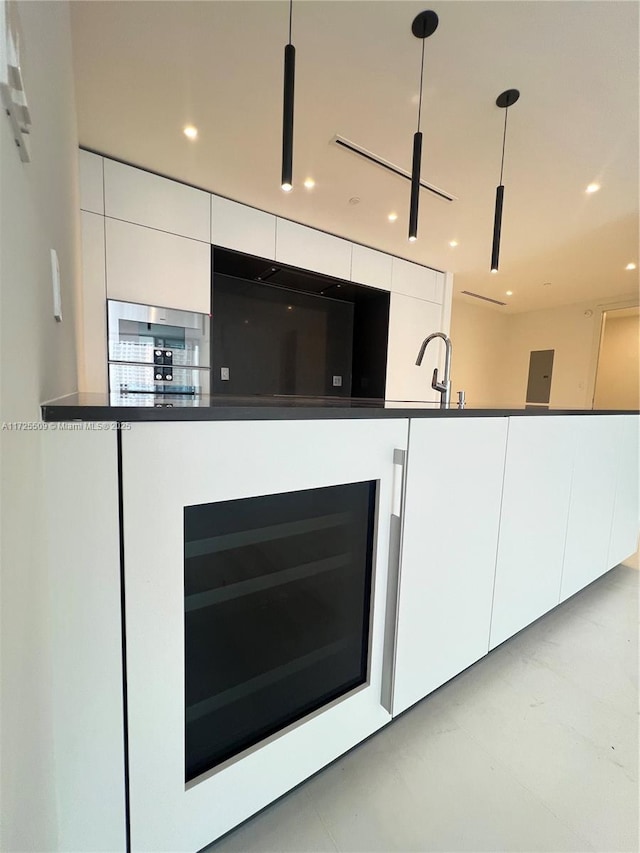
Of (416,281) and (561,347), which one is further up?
(416,281)

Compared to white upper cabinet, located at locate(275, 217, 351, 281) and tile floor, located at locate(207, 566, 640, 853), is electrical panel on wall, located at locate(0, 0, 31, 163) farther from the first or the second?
white upper cabinet, located at locate(275, 217, 351, 281)

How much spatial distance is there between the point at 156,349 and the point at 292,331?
1588 mm

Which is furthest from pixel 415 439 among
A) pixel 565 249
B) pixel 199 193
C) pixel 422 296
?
pixel 565 249

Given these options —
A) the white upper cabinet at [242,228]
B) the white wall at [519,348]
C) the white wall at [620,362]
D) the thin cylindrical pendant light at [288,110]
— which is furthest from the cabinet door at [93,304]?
the white wall at [620,362]

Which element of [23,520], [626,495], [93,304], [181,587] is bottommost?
[626,495]

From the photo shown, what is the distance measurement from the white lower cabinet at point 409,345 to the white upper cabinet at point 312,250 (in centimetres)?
78

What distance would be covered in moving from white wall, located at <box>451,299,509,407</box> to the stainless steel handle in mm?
5880

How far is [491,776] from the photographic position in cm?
104

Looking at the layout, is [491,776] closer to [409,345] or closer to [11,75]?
[11,75]

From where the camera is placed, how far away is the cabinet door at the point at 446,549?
100 cm

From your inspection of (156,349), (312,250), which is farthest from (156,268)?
(312,250)

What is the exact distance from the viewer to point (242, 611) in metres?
0.81

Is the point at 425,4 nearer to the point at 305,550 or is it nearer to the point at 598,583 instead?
the point at 305,550

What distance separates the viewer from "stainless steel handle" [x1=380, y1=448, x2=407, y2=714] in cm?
95
